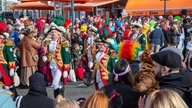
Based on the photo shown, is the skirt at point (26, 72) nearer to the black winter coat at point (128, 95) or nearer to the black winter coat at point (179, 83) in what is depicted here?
the black winter coat at point (128, 95)

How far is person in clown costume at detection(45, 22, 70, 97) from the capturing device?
8.88 metres

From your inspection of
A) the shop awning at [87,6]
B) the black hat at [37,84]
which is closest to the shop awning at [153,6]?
the shop awning at [87,6]

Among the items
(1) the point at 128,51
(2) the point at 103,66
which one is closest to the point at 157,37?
(2) the point at 103,66

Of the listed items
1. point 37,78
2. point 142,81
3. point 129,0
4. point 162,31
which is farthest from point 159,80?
point 129,0

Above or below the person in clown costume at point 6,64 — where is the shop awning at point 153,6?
above

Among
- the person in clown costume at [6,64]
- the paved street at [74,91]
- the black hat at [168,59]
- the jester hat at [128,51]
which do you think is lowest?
the paved street at [74,91]

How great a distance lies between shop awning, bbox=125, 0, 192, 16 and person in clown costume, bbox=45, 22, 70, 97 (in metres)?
24.6

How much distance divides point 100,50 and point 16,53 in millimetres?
3486

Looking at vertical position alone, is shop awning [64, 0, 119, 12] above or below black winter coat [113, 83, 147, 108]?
above

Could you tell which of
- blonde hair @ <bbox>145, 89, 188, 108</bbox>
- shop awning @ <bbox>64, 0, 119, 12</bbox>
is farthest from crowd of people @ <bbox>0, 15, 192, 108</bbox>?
shop awning @ <bbox>64, 0, 119, 12</bbox>

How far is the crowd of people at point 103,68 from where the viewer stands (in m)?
3.97

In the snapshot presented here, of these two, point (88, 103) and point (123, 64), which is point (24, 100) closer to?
point (123, 64)

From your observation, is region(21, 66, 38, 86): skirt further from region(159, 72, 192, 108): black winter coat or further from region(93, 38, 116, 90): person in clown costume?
region(159, 72, 192, 108): black winter coat

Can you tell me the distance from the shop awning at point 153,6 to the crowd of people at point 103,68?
15813 mm
